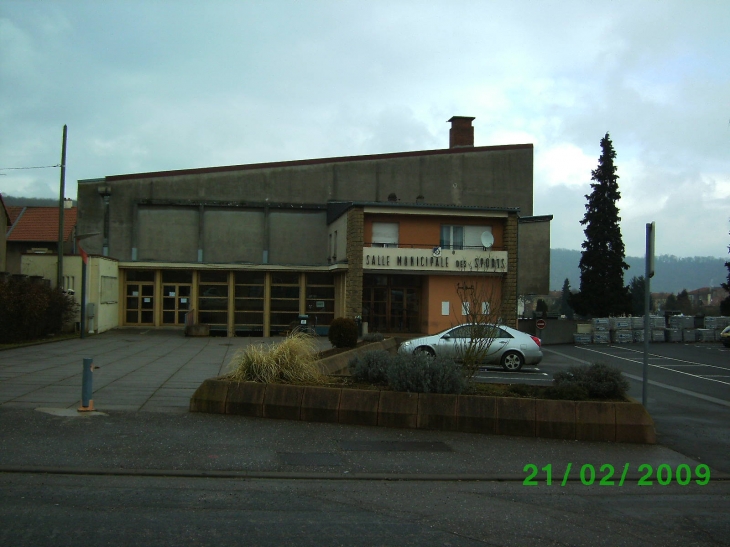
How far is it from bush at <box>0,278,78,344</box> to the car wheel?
15444mm

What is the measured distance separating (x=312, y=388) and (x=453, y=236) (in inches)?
868

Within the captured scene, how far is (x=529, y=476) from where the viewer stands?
8031 mm

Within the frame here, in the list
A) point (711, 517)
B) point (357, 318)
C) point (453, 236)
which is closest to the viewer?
point (711, 517)

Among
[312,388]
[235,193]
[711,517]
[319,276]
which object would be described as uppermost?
[235,193]

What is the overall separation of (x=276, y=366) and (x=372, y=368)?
1.67 m

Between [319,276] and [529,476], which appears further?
[319,276]

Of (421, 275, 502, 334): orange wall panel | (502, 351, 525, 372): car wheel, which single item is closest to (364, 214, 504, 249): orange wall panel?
(421, 275, 502, 334): orange wall panel

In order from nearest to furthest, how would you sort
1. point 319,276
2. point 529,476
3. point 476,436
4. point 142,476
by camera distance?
point 142,476 → point 529,476 → point 476,436 → point 319,276

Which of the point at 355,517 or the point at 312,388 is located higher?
the point at 312,388

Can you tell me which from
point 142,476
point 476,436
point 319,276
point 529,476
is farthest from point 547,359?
point 142,476

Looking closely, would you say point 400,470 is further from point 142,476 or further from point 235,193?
point 235,193

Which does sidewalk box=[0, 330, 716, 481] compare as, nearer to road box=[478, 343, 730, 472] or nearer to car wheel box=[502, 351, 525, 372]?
road box=[478, 343, 730, 472]
